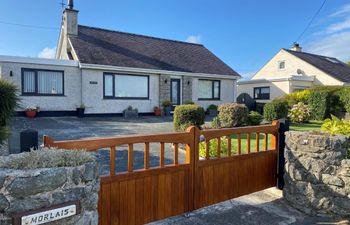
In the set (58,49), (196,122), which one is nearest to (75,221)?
(196,122)

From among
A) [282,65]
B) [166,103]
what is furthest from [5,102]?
[282,65]

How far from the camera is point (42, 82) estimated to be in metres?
13.9

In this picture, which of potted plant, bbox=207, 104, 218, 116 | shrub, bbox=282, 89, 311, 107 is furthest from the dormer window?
potted plant, bbox=207, 104, 218, 116

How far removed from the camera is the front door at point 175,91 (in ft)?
57.8

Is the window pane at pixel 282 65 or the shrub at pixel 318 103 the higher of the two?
the window pane at pixel 282 65

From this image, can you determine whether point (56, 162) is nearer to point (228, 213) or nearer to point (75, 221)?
point (75, 221)

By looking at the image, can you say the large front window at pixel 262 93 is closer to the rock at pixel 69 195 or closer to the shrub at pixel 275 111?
the shrub at pixel 275 111

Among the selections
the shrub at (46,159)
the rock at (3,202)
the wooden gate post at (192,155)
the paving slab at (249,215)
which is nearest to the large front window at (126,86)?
the paving slab at (249,215)

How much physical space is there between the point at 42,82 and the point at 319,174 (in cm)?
1343

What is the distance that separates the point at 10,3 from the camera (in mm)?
15633

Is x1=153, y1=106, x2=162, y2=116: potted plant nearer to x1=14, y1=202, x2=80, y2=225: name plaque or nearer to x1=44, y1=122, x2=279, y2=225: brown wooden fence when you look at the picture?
x1=44, y1=122, x2=279, y2=225: brown wooden fence

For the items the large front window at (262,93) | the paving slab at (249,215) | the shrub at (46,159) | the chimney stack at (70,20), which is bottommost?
the paving slab at (249,215)

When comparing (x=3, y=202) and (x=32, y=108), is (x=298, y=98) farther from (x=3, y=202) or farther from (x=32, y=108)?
(x=3, y=202)

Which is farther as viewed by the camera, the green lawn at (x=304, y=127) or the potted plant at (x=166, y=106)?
the potted plant at (x=166, y=106)
